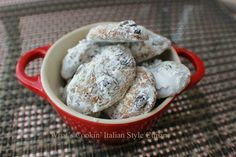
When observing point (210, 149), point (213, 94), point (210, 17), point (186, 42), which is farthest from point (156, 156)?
point (210, 17)

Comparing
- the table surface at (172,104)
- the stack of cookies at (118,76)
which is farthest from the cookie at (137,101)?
the table surface at (172,104)

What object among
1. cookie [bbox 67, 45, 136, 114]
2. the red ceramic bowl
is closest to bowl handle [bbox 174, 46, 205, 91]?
the red ceramic bowl

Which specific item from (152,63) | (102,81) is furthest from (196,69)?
(102,81)

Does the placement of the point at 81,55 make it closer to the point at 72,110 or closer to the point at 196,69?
the point at 72,110

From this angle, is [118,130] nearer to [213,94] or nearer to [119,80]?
[119,80]

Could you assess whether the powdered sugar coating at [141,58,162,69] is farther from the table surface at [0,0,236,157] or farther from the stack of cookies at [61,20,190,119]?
the table surface at [0,0,236,157]

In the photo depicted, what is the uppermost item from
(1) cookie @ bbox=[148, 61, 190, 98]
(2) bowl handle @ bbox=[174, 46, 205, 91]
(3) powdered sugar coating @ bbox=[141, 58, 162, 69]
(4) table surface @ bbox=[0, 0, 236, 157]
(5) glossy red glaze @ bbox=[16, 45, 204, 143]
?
(1) cookie @ bbox=[148, 61, 190, 98]

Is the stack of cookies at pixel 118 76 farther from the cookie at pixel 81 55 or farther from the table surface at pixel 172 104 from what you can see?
the table surface at pixel 172 104

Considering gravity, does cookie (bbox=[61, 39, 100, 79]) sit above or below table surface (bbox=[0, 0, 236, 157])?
above
